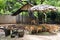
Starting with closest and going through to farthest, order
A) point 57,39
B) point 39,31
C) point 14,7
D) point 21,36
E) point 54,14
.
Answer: point 57,39 < point 21,36 < point 39,31 < point 54,14 < point 14,7

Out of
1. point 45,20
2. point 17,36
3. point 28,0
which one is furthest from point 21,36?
point 28,0

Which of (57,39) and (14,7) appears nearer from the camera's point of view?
(57,39)

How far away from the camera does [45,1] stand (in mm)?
21672

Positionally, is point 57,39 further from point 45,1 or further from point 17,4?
point 17,4

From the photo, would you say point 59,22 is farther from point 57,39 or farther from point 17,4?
point 57,39

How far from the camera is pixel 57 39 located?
1247 cm

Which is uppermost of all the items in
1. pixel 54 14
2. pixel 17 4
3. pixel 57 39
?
pixel 17 4

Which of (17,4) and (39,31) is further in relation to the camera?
(17,4)

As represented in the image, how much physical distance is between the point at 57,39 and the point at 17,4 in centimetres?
1243

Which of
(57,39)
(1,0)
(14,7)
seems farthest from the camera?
(14,7)

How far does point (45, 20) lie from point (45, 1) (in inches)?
94.3

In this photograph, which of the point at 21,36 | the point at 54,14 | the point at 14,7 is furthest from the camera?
the point at 14,7

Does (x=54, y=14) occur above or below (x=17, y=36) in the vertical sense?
above

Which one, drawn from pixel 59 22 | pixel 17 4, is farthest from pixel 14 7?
pixel 59 22
